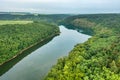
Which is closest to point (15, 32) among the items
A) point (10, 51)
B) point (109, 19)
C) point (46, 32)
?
point (46, 32)

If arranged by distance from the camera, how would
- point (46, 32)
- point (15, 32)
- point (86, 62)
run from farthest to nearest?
point (46, 32) < point (15, 32) < point (86, 62)

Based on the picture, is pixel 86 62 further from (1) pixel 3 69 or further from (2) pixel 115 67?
(1) pixel 3 69

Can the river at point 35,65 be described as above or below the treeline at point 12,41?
below

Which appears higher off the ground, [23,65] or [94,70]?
[94,70]

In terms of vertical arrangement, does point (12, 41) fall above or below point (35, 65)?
above

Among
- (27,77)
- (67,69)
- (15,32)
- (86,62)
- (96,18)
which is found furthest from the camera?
(96,18)

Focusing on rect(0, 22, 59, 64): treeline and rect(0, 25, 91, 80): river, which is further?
rect(0, 22, 59, 64): treeline

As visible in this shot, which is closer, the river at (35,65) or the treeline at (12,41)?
the river at (35,65)

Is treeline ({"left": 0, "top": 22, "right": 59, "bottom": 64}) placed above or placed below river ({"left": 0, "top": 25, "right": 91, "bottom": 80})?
above

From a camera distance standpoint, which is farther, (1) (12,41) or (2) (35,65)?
(1) (12,41)

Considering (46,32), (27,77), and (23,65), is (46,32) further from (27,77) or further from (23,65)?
(27,77)

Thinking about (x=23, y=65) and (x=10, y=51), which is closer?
(x=23, y=65)
